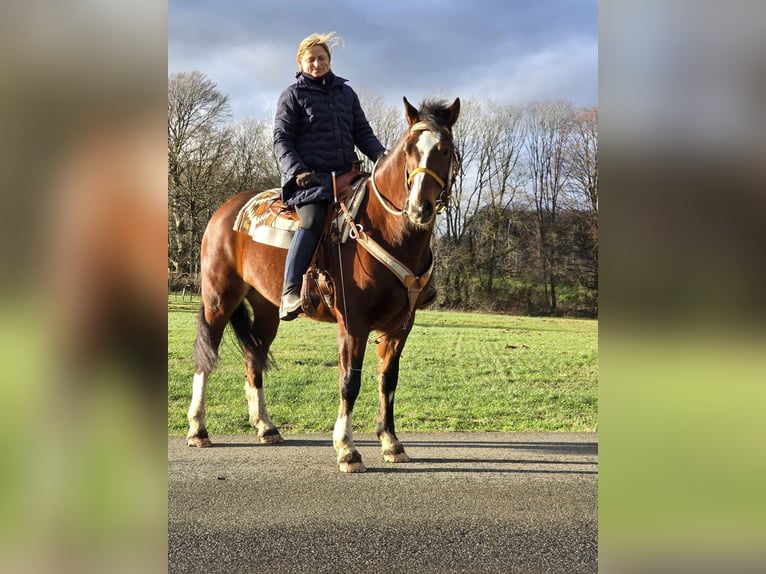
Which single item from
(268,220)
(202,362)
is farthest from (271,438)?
(268,220)

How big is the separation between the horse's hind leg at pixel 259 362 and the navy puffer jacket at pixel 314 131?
164 cm

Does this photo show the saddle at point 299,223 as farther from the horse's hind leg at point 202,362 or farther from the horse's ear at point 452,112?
the horse's hind leg at point 202,362

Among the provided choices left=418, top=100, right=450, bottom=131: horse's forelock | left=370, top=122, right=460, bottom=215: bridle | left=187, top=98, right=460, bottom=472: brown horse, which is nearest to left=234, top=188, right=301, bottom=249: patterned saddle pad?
left=187, top=98, right=460, bottom=472: brown horse

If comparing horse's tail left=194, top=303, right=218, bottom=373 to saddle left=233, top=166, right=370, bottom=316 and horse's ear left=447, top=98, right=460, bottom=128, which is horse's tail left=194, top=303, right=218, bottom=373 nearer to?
saddle left=233, top=166, right=370, bottom=316

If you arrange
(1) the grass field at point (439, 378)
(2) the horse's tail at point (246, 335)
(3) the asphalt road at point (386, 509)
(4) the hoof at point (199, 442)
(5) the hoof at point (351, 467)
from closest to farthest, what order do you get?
(3) the asphalt road at point (386, 509), (5) the hoof at point (351, 467), (4) the hoof at point (199, 442), (2) the horse's tail at point (246, 335), (1) the grass field at point (439, 378)

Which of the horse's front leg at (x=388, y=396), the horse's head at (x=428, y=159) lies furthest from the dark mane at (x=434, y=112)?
the horse's front leg at (x=388, y=396)

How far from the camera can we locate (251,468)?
4.89 metres

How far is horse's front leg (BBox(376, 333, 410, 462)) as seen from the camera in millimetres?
5117

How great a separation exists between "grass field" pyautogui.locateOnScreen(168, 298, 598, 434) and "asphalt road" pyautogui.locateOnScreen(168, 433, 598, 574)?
5.20ft

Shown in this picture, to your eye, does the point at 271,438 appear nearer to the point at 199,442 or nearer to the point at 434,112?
the point at 199,442

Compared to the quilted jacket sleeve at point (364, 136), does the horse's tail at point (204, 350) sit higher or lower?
lower

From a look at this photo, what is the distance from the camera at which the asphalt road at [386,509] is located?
10.2ft

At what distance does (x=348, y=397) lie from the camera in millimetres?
4934
